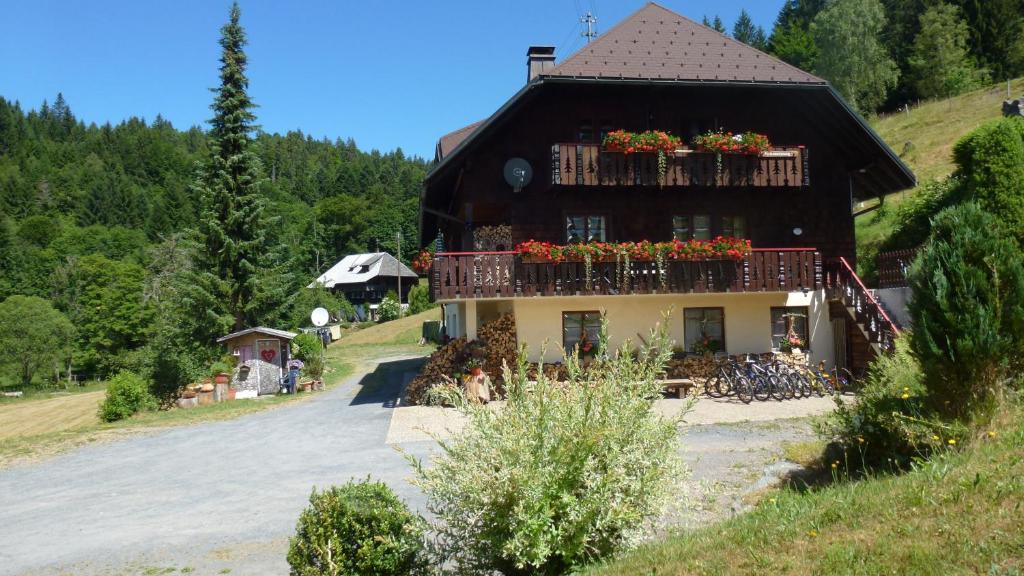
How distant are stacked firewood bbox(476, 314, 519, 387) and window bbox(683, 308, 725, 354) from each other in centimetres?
466

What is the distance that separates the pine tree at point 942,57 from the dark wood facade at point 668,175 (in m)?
47.2

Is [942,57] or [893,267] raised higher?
[942,57]

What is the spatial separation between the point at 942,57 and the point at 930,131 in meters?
17.4

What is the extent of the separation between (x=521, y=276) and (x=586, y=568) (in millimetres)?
12423

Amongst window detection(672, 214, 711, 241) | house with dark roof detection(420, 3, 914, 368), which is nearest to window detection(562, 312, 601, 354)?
house with dark roof detection(420, 3, 914, 368)

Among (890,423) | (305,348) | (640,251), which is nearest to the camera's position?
(890,423)

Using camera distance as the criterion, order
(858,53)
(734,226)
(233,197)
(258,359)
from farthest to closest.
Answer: (858,53) < (233,197) < (258,359) < (734,226)

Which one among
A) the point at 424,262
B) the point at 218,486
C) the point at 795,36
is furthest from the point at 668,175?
the point at 795,36

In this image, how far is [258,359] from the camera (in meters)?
23.6

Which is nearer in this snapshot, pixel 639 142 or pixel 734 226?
pixel 639 142

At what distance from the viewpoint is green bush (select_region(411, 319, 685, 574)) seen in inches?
204

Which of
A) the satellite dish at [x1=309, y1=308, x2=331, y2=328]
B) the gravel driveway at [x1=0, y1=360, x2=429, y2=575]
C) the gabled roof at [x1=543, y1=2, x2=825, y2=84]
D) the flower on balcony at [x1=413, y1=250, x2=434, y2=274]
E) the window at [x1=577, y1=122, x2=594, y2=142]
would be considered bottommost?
the gravel driveway at [x1=0, y1=360, x2=429, y2=575]

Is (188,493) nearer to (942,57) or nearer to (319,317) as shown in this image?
(319,317)

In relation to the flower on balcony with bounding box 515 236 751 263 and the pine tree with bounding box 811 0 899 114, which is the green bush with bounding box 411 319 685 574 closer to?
the flower on balcony with bounding box 515 236 751 263
